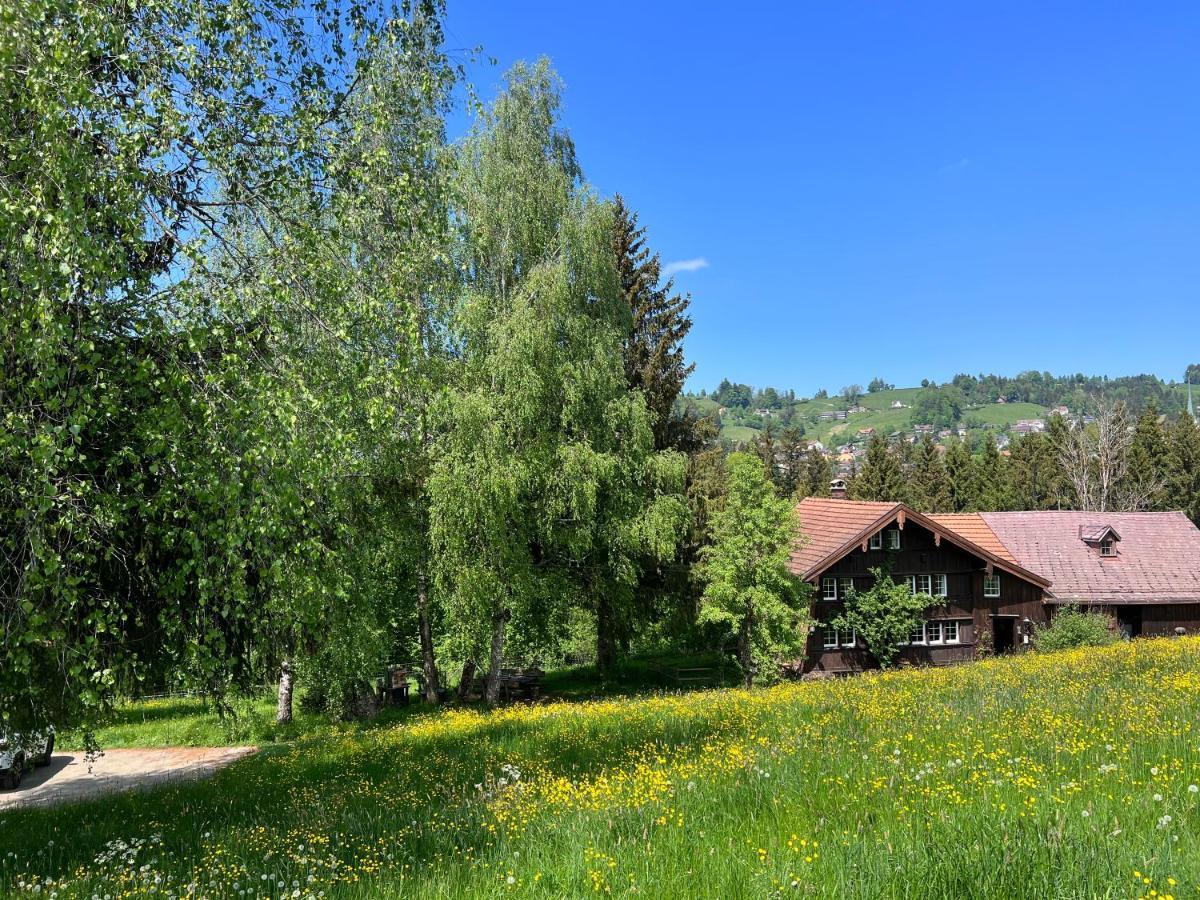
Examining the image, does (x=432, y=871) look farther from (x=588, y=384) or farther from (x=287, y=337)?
(x=588, y=384)

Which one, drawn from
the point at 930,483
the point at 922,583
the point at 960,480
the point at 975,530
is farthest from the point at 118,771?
the point at 960,480

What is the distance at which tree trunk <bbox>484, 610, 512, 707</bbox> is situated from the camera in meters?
22.8

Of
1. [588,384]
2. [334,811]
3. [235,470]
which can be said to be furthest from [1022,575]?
[235,470]

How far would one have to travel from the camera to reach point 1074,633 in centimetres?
2902

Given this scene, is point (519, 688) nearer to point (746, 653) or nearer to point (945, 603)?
point (746, 653)

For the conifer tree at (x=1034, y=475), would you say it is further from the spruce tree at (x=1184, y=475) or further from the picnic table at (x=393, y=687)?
the picnic table at (x=393, y=687)

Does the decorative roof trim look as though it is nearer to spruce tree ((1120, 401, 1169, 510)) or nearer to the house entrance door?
the house entrance door

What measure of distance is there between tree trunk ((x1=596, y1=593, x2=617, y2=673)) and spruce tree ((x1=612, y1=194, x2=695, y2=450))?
703 cm

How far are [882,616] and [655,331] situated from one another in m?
14.9

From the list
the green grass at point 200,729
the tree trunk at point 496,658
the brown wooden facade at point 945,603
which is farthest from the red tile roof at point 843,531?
the green grass at point 200,729

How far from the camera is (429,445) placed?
65.0ft

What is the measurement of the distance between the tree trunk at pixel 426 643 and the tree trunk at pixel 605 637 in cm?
553

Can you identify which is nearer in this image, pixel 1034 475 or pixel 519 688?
pixel 519 688

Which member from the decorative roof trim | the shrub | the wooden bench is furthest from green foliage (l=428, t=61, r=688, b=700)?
the shrub
